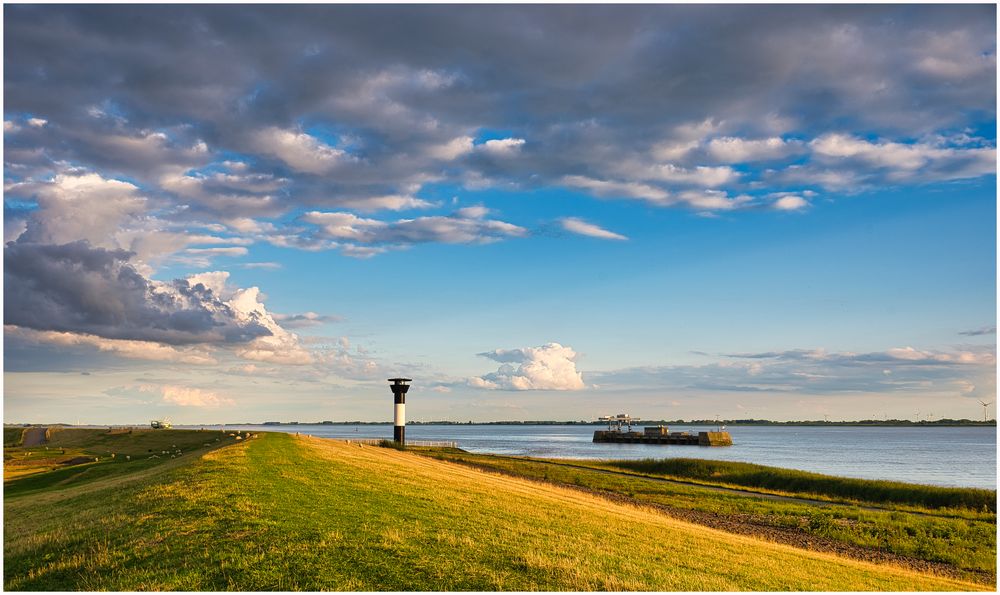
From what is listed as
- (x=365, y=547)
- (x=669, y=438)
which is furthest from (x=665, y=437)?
(x=365, y=547)

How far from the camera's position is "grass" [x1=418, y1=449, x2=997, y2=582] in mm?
26562

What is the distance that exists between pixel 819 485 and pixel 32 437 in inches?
4728

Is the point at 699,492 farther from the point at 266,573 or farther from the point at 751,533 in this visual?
the point at 266,573

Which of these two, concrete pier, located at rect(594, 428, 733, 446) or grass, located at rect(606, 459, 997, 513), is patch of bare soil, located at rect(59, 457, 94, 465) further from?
concrete pier, located at rect(594, 428, 733, 446)

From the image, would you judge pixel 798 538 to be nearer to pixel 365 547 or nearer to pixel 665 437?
pixel 365 547

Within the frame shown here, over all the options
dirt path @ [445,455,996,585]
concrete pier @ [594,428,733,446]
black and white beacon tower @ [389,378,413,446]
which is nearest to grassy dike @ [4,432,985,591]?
dirt path @ [445,455,996,585]

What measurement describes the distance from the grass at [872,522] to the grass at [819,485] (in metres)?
2.92

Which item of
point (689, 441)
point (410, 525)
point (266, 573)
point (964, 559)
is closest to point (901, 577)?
point (964, 559)

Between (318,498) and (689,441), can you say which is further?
(689,441)

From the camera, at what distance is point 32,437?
113m

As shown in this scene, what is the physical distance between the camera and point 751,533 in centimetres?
2912

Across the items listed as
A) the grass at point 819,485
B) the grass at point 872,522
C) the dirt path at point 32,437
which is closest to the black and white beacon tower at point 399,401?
the grass at point 819,485

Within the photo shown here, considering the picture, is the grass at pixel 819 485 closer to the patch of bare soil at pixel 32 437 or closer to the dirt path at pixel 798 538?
the dirt path at pixel 798 538

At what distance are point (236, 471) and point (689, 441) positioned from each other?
520ft
